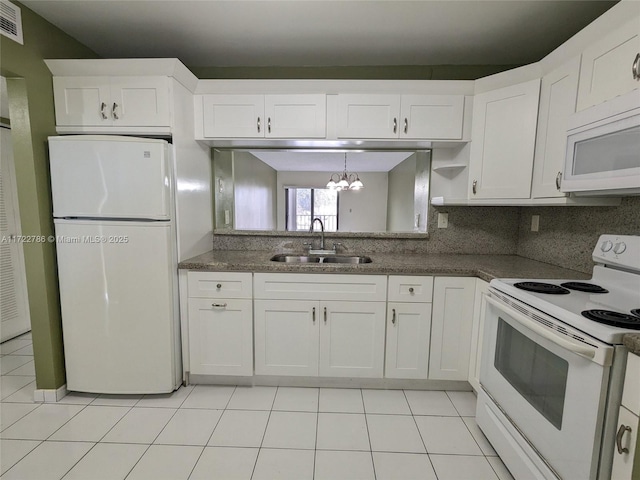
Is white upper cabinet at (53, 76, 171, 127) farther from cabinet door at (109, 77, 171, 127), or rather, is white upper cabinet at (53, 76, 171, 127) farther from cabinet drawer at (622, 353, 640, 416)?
cabinet drawer at (622, 353, 640, 416)

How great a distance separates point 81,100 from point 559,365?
295 centimetres

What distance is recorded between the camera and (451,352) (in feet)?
6.61

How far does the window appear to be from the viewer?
2643mm

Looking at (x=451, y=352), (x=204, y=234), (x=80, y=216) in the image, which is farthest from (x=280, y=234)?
(x=451, y=352)

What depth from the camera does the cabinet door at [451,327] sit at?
196 centimetres

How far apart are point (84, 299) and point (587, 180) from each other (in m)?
2.90

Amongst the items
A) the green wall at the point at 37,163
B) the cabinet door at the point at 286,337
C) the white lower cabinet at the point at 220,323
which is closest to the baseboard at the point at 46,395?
the green wall at the point at 37,163

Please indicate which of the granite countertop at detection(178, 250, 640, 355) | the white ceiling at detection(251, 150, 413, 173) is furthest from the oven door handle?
the white ceiling at detection(251, 150, 413, 173)

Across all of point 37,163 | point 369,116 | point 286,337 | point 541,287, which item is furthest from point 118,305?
point 541,287

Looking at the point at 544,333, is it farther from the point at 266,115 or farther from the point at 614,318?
the point at 266,115

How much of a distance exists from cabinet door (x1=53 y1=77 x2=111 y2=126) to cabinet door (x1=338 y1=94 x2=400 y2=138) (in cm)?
158

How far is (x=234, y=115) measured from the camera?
2.16 m

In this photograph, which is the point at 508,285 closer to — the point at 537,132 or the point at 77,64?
the point at 537,132

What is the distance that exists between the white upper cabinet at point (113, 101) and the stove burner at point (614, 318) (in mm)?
2397
